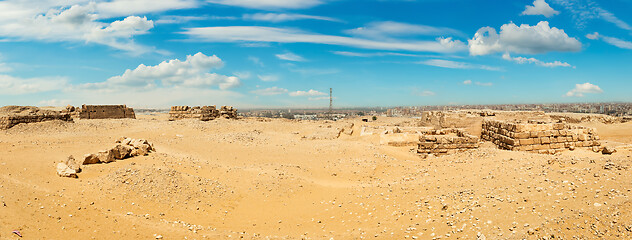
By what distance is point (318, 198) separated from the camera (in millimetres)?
8641

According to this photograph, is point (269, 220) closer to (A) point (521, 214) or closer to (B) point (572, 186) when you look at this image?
(A) point (521, 214)

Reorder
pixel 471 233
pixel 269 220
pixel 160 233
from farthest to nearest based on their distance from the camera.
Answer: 1. pixel 269 220
2. pixel 160 233
3. pixel 471 233

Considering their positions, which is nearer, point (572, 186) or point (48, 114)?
point (572, 186)

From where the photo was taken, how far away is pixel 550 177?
702cm

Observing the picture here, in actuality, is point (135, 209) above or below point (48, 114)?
below

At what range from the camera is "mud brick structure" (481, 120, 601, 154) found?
12172mm

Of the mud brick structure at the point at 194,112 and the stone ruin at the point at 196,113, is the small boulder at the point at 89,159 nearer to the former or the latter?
the stone ruin at the point at 196,113

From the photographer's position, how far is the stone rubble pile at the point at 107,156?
7.82m

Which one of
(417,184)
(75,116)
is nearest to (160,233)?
(417,184)

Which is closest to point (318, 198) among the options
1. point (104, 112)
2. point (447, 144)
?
point (447, 144)

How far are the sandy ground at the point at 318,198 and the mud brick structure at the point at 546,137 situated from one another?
2.19 ft

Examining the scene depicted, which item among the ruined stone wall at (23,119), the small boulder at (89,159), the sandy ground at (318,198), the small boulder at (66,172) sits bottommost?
the sandy ground at (318,198)

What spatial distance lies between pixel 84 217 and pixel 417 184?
705cm

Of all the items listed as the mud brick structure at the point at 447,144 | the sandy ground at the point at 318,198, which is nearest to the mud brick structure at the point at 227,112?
the sandy ground at the point at 318,198
